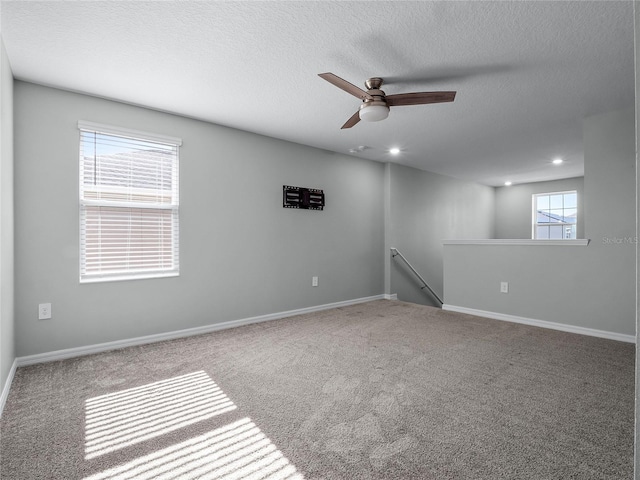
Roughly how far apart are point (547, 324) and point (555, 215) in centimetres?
452

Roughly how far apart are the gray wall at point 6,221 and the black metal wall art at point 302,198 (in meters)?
2.56

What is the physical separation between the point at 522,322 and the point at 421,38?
3.43 m

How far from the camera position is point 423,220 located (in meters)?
6.09

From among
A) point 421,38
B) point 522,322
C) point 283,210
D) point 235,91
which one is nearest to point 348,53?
point 421,38

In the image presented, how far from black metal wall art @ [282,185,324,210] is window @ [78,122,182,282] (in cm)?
135

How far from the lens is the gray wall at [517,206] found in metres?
7.12

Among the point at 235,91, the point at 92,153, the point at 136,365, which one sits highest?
the point at 235,91

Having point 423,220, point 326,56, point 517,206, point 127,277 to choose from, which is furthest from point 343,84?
point 517,206

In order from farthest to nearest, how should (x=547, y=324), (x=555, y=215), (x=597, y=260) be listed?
1. (x=555, y=215)
2. (x=547, y=324)
3. (x=597, y=260)

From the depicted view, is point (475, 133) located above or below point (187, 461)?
above

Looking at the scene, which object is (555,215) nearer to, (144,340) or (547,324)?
(547,324)

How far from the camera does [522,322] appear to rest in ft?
12.7

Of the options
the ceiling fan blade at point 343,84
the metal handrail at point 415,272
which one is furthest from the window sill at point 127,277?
the metal handrail at point 415,272

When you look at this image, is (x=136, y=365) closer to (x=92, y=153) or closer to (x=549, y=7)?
(x=92, y=153)
